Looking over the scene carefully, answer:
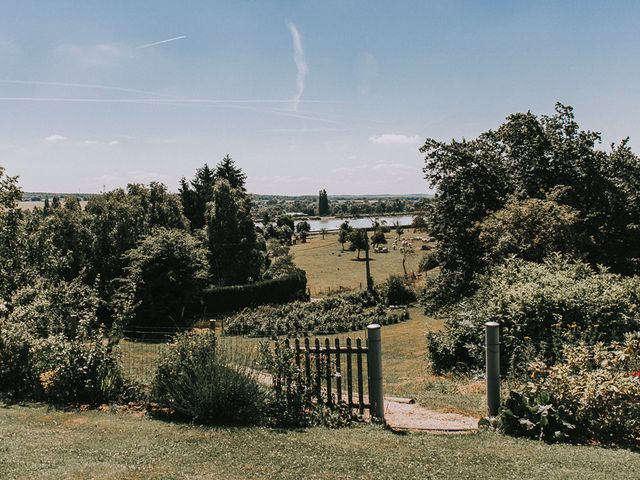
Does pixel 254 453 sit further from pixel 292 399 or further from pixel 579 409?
pixel 579 409

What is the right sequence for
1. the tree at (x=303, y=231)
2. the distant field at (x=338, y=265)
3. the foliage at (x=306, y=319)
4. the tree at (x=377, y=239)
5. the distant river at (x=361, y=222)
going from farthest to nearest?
the distant river at (x=361, y=222) → the tree at (x=303, y=231) → the tree at (x=377, y=239) → the distant field at (x=338, y=265) → the foliage at (x=306, y=319)

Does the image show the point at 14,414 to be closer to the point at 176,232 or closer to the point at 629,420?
the point at 629,420

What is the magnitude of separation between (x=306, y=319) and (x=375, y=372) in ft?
73.0

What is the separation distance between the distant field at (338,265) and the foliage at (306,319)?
39.4 ft

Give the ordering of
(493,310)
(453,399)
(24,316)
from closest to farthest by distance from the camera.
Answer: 1. (453,399)
2. (24,316)
3. (493,310)

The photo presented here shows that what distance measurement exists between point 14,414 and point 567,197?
22580 millimetres

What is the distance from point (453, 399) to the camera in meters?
9.30

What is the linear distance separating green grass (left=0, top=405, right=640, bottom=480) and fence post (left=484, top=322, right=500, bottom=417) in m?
0.73

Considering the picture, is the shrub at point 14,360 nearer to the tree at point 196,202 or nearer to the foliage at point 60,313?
the foliage at point 60,313

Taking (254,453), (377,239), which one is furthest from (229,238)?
(377,239)

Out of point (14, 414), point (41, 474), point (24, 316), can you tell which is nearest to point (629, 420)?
point (41, 474)

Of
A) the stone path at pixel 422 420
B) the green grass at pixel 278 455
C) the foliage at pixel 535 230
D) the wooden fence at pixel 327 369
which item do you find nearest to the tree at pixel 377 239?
the foliage at pixel 535 230

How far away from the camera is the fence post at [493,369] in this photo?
7.30 m

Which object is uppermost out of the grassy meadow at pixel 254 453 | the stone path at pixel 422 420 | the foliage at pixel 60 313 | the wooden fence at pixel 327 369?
the foliage at pixel 60 313
